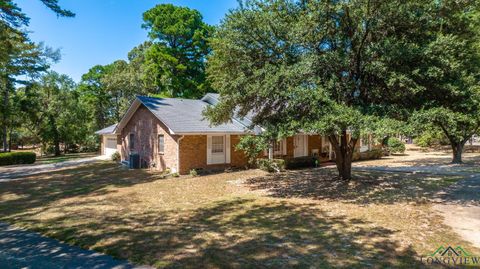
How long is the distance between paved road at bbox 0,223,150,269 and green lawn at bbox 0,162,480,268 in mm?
263

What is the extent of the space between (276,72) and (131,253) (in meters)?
7.42

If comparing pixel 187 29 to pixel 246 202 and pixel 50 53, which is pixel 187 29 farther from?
pixel 246 202

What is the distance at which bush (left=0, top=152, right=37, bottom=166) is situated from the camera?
82.0 ft

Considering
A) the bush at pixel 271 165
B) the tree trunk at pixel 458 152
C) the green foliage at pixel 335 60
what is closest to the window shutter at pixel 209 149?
the bush at pixel 271 165

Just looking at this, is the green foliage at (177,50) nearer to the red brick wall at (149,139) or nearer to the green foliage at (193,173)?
the red brick wall at (149,139)

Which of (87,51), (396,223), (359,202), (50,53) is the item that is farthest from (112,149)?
(396,223)

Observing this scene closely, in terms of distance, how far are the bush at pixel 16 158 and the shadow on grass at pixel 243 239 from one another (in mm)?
22421

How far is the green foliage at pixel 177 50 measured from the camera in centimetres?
3438

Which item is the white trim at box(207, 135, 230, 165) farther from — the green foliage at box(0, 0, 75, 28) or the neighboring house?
the green foliage at box(0, 0, 75, 28)

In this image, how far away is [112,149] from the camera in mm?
28297

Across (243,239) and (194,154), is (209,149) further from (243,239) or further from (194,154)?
(243,239)

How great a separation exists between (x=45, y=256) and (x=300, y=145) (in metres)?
18.2

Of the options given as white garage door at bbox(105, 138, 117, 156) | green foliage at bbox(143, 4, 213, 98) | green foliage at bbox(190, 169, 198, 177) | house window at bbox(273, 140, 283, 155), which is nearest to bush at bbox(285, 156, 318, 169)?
house window at bbox(273, 140, 283, 155)

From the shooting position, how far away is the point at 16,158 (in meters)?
25.6
